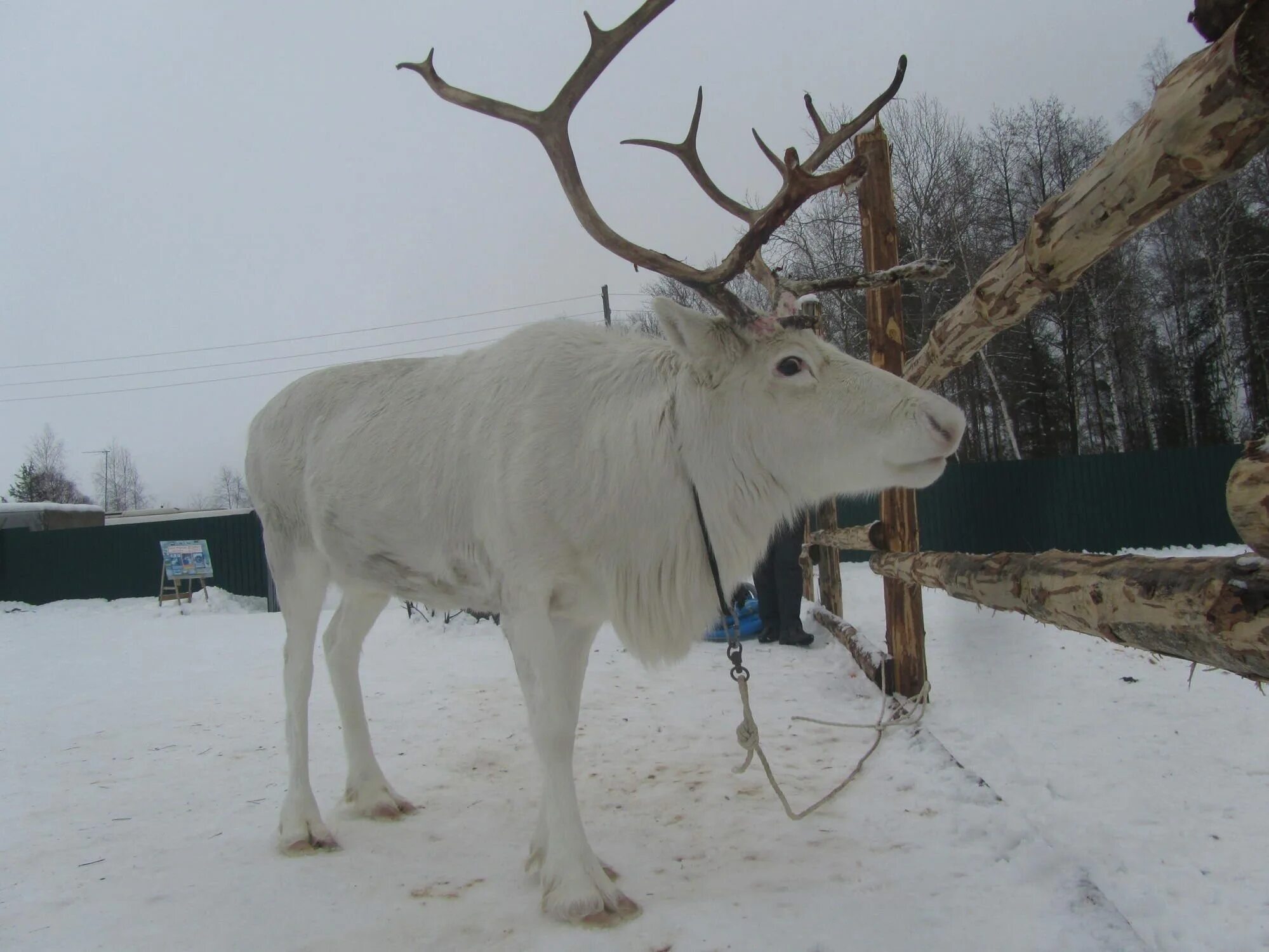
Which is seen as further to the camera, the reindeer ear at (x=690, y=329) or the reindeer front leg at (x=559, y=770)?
the reindeer ear at (x=690, y=329)

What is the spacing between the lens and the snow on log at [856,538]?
5.19 metres

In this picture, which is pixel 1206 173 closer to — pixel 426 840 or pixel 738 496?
pixel 738 496

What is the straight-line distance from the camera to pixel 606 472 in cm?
300

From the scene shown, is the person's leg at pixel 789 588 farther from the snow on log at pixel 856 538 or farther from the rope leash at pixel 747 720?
the rope leash at pixel 747 720

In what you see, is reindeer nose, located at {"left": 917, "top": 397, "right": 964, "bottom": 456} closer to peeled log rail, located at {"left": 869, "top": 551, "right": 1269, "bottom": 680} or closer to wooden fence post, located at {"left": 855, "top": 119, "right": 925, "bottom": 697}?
peeled log rail, located at {"left": 869, "top": 551, "right": 1269, "bottom": 680}

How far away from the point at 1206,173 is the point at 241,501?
100463mm

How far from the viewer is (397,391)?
3879 mm

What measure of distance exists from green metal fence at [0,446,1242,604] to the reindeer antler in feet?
43.2

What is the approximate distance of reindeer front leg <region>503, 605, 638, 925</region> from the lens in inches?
104

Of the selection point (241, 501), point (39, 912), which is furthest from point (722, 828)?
point (241, 501)

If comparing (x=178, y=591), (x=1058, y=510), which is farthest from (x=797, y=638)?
(x=178, y=591)

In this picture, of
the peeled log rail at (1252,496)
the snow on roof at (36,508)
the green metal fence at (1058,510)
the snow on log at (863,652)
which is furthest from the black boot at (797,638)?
the snow on roof at (36,508)

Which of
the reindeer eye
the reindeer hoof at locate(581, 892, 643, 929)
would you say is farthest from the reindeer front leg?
the reindeer eye

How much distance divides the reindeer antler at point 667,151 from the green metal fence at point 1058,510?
519 inches
